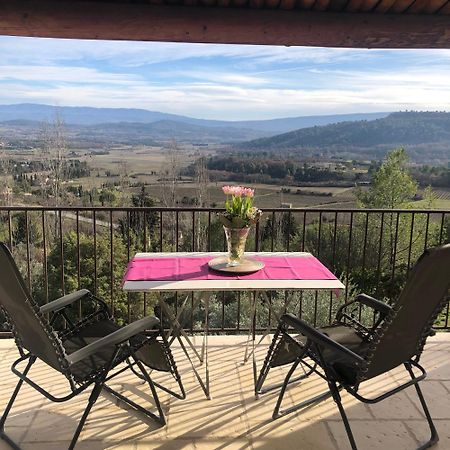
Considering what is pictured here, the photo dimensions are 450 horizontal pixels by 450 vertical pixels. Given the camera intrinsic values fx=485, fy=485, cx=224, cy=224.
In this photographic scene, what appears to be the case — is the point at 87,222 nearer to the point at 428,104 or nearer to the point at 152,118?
the point at 152,118

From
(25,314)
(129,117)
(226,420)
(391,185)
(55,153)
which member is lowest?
(391,185)

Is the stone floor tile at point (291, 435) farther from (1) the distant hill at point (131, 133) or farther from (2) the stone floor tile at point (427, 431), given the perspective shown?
(1) the distant hill at point (131, 133)

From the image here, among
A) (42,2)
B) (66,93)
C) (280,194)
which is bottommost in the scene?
(280,194)

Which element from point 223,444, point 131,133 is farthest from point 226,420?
point 131,133

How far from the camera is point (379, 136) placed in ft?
78.2

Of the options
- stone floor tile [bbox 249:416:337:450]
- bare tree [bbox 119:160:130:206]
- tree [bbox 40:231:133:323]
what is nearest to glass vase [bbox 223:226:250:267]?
stone floor tile [bbox 249:416:337:450]

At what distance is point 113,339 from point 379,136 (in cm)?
2365

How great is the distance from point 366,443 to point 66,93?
124ft

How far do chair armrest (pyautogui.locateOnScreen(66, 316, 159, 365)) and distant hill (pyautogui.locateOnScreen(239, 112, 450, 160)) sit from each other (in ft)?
70.2

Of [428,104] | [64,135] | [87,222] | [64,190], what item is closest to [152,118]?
[64,135]

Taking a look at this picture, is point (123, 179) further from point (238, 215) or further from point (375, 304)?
point (375, 304)

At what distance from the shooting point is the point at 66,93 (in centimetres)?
3631

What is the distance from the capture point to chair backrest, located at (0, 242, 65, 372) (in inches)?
80.4

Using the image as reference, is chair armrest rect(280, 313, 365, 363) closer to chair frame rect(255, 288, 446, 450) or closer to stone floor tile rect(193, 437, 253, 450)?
chair frame rect(255, 288, 446, 450)
